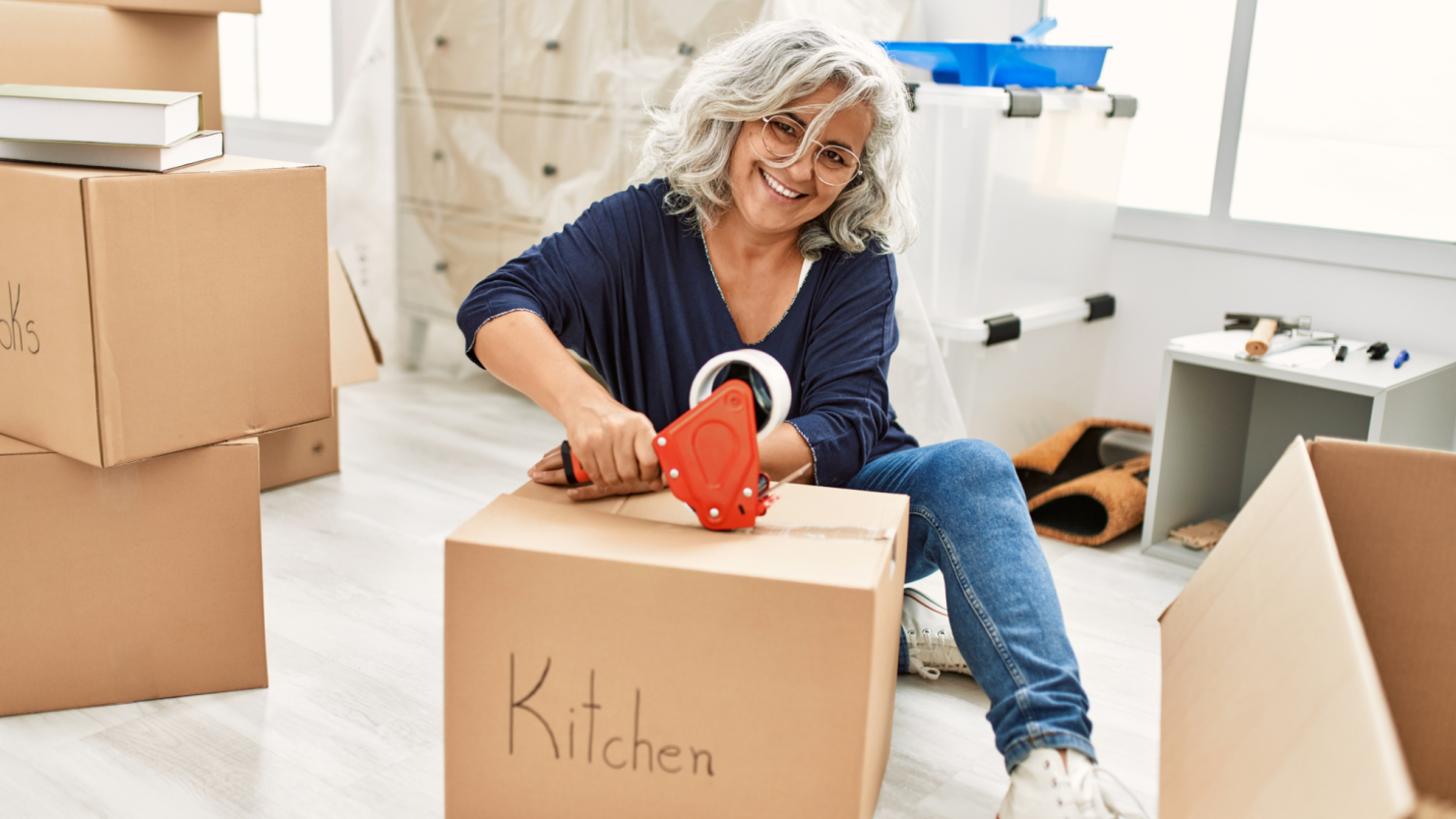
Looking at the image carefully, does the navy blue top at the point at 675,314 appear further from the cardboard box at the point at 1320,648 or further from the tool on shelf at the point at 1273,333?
the tool on shelf at the point at 1273,333

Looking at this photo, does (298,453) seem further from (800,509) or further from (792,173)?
(800,509)

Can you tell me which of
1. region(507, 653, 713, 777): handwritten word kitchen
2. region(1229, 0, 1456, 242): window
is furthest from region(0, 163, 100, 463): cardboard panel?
region(1229, 0, 1456, 242): window

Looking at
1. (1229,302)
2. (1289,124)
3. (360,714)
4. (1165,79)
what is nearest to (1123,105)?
(1165,79)

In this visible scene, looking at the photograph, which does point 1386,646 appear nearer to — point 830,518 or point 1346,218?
point 830,518

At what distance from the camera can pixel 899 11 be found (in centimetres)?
232

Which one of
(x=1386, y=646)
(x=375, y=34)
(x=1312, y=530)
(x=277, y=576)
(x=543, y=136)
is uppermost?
(x=375, y=34)

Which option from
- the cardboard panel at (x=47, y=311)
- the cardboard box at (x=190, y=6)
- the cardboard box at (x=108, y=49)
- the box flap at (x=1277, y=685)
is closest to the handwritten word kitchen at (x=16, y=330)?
the cardboard panel at (x=47, y=311)

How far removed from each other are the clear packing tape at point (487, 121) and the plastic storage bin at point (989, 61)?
249 mm

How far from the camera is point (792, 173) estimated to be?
1187 millimetres

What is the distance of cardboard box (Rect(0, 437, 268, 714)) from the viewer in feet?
3.90

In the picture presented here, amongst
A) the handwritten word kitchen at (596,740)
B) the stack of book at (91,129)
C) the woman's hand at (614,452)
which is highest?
the stack of book at (91,129)

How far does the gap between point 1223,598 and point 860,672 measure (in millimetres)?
299

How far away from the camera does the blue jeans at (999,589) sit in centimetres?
101

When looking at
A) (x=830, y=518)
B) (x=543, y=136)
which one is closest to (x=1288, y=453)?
(x=830, y=518)
